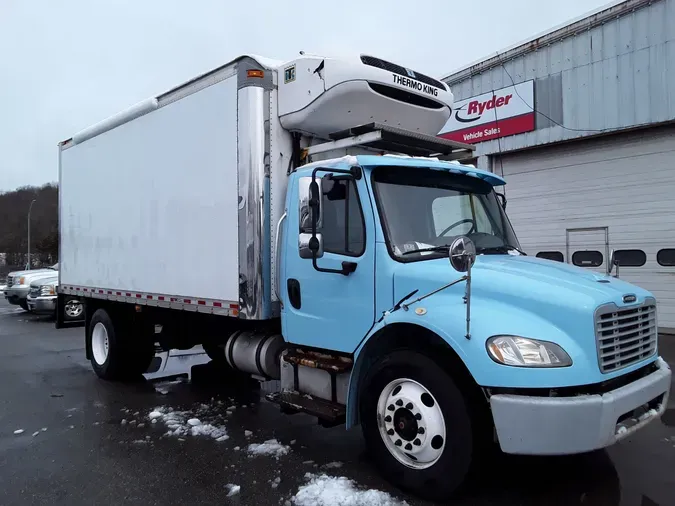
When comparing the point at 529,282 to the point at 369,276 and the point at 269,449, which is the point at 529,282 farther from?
the point at 269,449

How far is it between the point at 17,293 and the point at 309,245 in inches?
641

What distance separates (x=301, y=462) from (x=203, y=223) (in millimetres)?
2563

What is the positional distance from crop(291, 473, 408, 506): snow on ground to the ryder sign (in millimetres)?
8636

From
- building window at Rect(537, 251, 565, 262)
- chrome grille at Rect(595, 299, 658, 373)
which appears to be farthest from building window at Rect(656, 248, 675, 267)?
chrome grille at Rect(595, 299, 658, 373)

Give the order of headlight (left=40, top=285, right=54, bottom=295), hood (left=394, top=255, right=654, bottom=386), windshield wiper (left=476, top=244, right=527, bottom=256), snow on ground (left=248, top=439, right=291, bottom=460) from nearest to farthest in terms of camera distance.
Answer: hood (left=394, top=255, right=654, bottom=386), windshield wiper (left=476, top=244, right=527, bottom=256), snow on ground (left=248, top=439, right=291, bottom=460), headlight (left=40, top=285, right=54, bottom=295)

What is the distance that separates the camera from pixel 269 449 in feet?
16.1

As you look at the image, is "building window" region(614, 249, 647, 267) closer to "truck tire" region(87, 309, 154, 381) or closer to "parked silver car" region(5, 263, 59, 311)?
"truck tire" region(87, 309, 154, 381)

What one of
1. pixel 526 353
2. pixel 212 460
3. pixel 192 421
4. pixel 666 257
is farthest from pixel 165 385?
pixel 666 257

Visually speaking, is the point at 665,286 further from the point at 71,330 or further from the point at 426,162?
the point at 71,330

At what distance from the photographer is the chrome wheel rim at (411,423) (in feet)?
12.1

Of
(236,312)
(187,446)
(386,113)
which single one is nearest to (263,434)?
(187,446)

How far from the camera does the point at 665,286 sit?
33.2 ft

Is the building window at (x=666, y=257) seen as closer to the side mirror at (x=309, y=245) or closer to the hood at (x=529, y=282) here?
the hood at (x=529, y=282)

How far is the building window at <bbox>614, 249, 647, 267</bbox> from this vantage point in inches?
411
